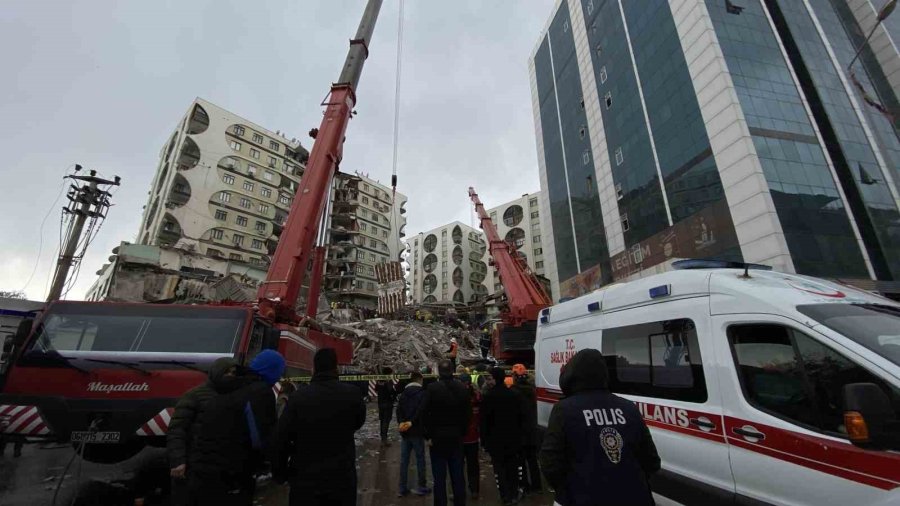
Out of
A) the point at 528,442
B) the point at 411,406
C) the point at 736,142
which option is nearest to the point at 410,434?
the point at 411,406

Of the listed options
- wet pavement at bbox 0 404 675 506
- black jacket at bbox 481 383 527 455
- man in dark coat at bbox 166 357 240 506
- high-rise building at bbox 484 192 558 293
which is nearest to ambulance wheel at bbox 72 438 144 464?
wet pavement at bbox 0 404 675 506

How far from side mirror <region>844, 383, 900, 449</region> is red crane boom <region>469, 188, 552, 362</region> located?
1324cm

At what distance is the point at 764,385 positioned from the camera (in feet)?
10.1

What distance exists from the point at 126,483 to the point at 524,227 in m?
68.3

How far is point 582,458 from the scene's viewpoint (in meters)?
2.20

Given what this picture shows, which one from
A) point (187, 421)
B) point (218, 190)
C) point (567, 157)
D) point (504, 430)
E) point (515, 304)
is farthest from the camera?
point (218, 190)

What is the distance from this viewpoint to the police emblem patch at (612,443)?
2182 millimetres

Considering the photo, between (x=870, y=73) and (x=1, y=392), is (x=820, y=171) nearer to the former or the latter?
(x=870, y=73)

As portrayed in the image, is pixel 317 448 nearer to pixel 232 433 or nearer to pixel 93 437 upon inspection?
pixel 232 433

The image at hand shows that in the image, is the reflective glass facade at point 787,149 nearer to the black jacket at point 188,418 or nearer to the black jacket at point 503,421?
the black jacket at point 503,421

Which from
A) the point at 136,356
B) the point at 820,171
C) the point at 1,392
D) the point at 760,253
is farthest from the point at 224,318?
the point at 820,171

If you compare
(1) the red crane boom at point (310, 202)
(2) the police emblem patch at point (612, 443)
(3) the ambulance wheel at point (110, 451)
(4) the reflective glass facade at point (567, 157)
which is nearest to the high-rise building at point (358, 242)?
(4) the reflective glass facade at point (567, 157)

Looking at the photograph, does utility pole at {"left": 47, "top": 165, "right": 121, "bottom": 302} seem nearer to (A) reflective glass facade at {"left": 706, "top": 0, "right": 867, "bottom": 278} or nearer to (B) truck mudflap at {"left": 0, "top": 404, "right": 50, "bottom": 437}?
(B) truck mudflap at {"left": 0, "top": 404, "right": 50, "bottom": 437}

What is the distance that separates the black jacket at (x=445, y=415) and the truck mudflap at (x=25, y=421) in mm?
4553
